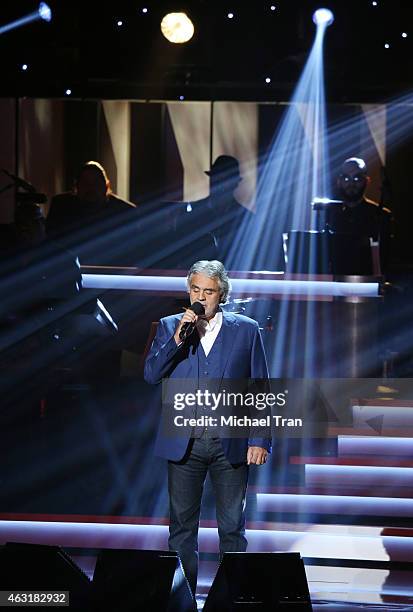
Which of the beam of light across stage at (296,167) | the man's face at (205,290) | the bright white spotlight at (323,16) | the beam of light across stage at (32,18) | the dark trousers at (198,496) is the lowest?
the dark trousers at (198,496)

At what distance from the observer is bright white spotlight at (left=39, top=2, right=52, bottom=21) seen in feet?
25.7

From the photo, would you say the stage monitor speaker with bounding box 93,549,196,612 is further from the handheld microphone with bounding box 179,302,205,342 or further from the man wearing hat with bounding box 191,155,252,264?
the man wearing hat with bounding box 191,155,252,264

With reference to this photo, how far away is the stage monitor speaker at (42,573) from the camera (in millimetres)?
3139

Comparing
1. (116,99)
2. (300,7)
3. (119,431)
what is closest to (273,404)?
(119,431)

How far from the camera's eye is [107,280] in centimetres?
601

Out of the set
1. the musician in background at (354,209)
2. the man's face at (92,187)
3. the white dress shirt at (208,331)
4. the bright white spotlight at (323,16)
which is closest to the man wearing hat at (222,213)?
the man's face at (92,187)

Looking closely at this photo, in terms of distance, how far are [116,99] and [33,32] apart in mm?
1429

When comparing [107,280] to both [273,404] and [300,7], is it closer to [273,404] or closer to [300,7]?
[273,404]

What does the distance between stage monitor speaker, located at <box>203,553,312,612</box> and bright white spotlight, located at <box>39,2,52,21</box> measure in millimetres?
5706

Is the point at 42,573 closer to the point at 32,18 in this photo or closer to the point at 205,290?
the point at 205,290

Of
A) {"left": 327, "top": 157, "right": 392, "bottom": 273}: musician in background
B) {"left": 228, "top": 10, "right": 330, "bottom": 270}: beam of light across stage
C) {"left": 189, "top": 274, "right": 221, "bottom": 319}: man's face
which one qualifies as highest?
{"left": 228, "top": 10, "right": 330, "bottom": 270}: beam of light across stage

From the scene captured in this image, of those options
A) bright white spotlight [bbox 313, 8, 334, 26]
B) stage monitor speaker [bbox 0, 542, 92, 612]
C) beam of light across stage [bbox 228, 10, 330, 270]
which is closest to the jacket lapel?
stage monitor speaker [bbox 0, 542, 92, 612]

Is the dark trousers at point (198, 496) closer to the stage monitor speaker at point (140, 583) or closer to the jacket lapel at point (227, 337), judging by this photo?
the jacket lapel at point (227, 337)

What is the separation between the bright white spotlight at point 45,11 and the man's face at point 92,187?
1.63 meters
